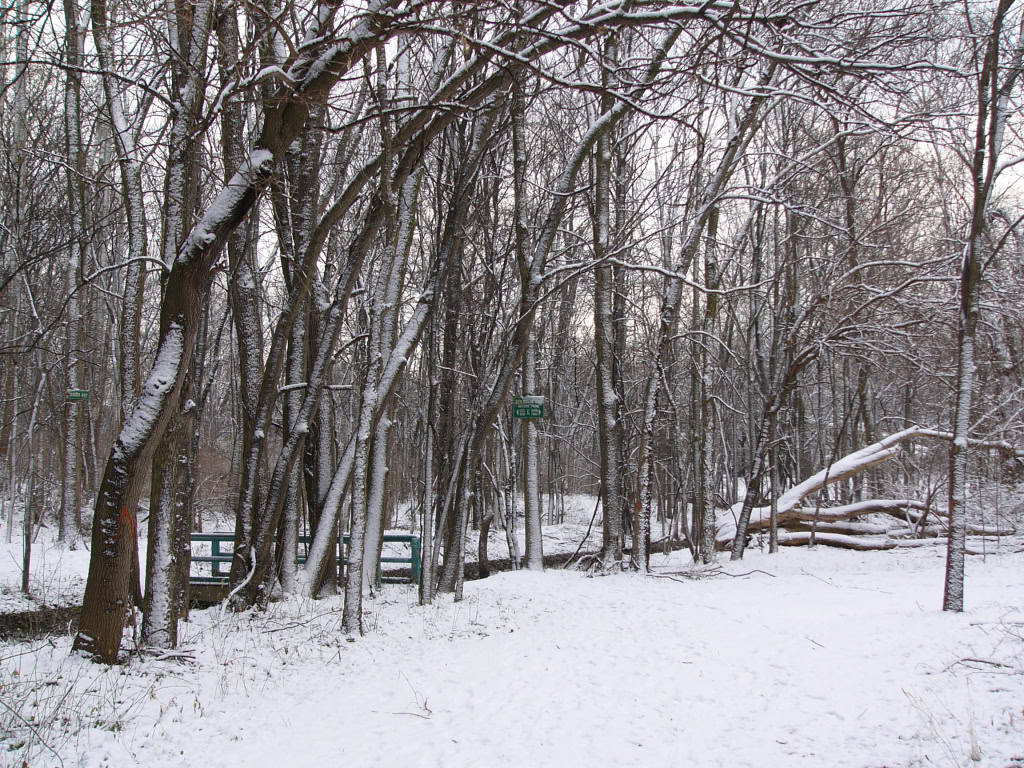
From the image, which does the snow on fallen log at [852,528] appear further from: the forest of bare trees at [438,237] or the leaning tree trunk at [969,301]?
the leaning tree trunk at [969,301]

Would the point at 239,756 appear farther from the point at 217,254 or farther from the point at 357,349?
the point at 357,349

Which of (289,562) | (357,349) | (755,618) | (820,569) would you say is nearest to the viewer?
(755,618)

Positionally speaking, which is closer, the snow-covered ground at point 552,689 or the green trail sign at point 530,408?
the snow-covered ground at point 552,689

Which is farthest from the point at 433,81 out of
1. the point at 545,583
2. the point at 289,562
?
the point at 545,583

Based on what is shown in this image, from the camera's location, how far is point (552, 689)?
5473 mm

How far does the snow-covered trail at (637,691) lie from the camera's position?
419 centimetres

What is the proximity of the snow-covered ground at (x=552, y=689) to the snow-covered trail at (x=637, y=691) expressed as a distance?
0.07ft

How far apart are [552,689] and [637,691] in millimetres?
688

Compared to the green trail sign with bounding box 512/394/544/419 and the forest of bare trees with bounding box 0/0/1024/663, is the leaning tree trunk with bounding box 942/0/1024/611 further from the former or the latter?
the green trail sign with bounding box 512/394/544/419

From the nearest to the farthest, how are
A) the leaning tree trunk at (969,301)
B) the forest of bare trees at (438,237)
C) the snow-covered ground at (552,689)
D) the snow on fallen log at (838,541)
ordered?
the snow-covered ground at (552,689) → the forest of bare trees at (438,237) → the leaning tree trunk at (969,301) → the snow on fallen log at (838,541)

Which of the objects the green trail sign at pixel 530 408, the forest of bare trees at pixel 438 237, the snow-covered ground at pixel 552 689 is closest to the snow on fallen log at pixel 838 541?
the forest of bare trees at pixel 438 237

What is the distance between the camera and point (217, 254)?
5.18 metres

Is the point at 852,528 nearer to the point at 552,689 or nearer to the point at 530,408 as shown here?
the point at 530,408

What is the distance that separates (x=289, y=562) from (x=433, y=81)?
21.3ft
